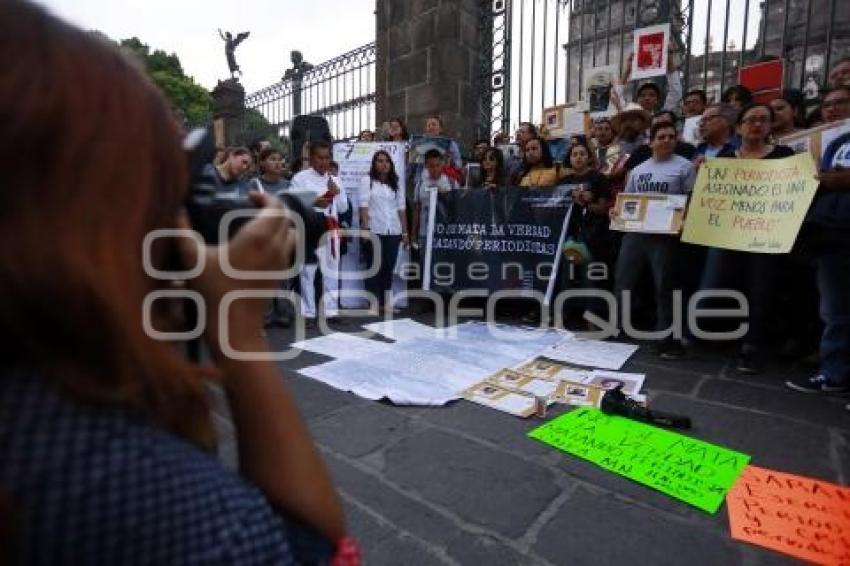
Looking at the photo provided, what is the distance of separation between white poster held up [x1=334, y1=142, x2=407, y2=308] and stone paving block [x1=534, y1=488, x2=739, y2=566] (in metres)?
4.12

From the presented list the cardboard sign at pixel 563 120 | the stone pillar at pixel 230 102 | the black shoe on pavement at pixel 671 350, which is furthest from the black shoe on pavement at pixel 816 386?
the stone pillar at pixel 230 102

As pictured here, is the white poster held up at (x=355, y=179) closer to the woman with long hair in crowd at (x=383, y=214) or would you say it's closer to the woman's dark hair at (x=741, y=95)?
the woman with long hair in crowd at (x=383, y=214)

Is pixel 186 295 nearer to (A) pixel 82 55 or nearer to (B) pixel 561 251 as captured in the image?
(A) pixel 82 55

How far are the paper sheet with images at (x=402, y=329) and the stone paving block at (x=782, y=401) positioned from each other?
204 centimetres

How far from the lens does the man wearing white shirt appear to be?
518 cm

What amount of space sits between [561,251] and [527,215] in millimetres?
474

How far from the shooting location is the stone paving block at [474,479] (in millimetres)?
1859

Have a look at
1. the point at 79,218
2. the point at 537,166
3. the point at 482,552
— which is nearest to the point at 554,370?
the point at 482,552

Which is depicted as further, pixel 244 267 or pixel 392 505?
pixel 392 505

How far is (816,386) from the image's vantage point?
3176 millimetres

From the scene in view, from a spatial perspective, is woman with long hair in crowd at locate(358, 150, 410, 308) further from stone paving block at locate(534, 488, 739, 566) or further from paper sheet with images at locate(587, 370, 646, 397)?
stone paving block at locate(534, 488, 739, 566)

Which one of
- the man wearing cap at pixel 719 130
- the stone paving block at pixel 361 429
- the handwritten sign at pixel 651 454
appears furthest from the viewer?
the man wearing cap at pixel 719 130

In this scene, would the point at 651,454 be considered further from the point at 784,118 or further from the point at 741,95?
the point at 741,95

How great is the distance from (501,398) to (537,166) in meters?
2.90
